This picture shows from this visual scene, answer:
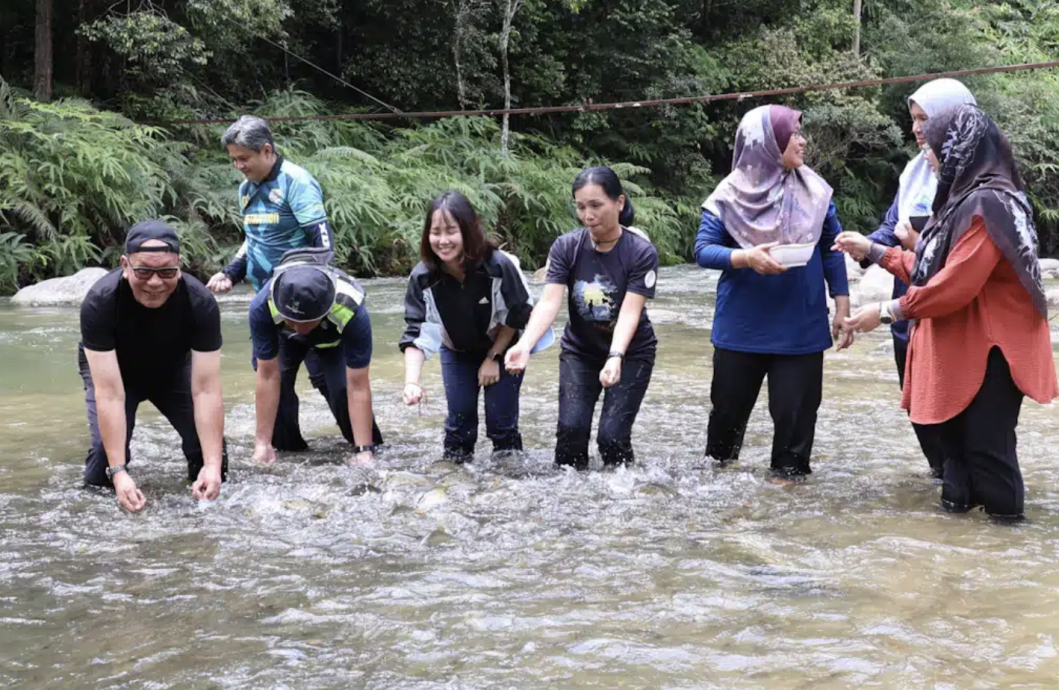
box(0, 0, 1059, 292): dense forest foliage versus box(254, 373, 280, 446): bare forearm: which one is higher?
box(0, 0, 1059, 292): dense forest foliage

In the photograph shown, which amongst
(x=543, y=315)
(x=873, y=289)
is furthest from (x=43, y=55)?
(x=543, y=315)

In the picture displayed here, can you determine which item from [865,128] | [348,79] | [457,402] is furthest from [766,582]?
[865,128]

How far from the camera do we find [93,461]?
182 inches

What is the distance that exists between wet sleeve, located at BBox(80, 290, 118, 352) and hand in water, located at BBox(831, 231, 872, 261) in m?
2.95

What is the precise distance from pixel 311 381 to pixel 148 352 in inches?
46.9

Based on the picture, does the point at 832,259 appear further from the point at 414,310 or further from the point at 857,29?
the point at 857,29

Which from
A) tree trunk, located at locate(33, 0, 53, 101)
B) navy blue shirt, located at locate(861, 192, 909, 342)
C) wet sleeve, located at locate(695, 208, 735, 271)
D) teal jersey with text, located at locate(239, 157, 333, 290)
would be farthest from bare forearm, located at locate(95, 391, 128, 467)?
tree trunk, located at locate(33, 0, 53, 101)

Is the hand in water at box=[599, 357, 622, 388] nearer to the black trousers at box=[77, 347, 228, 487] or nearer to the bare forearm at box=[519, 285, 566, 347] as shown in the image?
the bare forearm at box=[519, 285, 566, 347]

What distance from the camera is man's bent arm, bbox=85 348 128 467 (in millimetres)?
4062

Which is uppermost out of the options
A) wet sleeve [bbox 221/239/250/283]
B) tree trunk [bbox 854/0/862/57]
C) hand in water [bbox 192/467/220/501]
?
tree trunk [bbox 854/0/862/57]

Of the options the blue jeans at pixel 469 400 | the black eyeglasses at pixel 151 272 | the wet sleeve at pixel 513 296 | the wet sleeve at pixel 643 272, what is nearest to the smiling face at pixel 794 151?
the wet sleeve at pixel 643 272

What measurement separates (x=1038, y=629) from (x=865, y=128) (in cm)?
2397

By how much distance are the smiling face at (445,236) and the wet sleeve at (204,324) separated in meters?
1.04

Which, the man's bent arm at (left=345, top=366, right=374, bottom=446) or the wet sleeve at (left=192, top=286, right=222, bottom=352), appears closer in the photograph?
the wet sleeve at (left=192, top=286, right=222, bottom=352)
